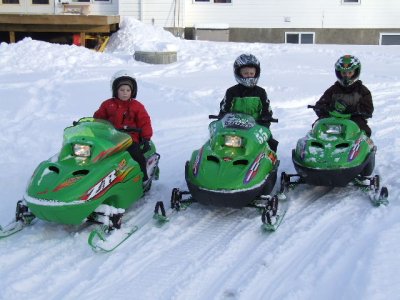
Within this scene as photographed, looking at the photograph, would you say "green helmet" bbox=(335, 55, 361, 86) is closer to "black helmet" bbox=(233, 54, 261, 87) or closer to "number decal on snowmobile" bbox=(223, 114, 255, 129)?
"black helmet" bbox=(233, 54, 261, 87)

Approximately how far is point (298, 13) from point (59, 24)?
8949 millimetres

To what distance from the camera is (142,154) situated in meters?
5.56

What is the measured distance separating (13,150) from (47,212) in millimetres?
3278

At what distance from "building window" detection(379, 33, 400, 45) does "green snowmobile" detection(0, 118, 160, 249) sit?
17.6 m

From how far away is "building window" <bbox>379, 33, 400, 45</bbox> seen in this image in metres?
20.4

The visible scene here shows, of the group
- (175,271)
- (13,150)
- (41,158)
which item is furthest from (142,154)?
(13,150)

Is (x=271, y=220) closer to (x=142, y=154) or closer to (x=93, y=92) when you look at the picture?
(x=142, y=154)

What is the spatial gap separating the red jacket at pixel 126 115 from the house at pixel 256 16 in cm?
1441

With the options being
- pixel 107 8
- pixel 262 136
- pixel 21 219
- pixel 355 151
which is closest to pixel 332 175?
pixel 355 151

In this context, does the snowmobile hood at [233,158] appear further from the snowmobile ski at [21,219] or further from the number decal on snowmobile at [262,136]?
the snowmobile ski at [21,219]

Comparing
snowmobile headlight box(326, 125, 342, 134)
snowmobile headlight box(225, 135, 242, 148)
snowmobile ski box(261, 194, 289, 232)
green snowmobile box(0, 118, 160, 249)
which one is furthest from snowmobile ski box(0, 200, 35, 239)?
snowmobile headlight box(326, 125, 342, 134)

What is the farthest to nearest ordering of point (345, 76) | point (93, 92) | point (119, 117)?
point (93, 92) < point (345, 76) < point (119, 117)

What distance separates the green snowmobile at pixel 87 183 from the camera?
456 cm

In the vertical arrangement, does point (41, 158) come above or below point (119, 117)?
below
